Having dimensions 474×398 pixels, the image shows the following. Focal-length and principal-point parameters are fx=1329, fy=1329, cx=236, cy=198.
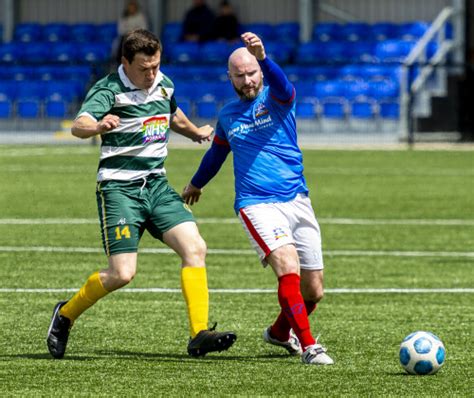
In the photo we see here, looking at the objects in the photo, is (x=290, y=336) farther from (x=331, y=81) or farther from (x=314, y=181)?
(x=331, y=81)

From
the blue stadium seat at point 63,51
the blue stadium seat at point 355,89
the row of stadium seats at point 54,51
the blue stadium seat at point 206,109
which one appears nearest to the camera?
the blue stadium seat at point 355,89

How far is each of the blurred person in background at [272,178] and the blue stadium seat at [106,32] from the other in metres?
30.1

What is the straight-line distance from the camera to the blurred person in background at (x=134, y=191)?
757 centimetres

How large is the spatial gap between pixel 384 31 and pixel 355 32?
0.83m

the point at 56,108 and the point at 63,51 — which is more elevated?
the point at 63,51

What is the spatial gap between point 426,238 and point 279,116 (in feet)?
21.5

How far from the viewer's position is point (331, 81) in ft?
102

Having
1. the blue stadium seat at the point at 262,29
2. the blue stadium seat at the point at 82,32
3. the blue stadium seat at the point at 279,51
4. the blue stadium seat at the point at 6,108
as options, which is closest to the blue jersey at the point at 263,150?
the blue stadium seat at the point at 279,51

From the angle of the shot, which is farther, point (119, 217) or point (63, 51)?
point (63, 51)

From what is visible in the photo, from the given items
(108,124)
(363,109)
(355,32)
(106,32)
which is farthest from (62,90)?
(108,124)

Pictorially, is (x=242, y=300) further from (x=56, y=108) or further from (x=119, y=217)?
(x=56, y=108)

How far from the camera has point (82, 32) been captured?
38531 mm

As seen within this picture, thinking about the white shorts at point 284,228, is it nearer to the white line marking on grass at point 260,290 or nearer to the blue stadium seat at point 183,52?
the white line marking on grass at point 260,290

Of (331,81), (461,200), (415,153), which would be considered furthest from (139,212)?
(331,81)
